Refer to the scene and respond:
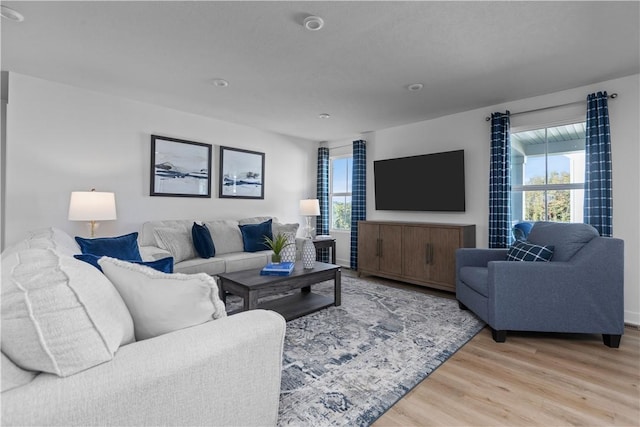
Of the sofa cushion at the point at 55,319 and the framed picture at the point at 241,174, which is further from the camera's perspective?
the framed picture at the point at 241,174

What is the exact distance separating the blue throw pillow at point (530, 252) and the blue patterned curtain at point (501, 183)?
78 cm

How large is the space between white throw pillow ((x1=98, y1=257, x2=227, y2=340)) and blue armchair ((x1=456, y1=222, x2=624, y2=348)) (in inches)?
90.7

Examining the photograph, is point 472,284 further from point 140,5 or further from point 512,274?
point 140,5

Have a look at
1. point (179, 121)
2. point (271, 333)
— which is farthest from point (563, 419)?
point (179, 121)

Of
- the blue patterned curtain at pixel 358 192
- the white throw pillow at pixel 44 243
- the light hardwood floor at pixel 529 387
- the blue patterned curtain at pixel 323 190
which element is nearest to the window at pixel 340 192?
the blue patterned curtain at pixel 323 190

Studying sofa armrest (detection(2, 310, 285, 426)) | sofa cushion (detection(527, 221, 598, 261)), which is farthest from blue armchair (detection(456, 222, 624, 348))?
sofa armrest (detection(2, 310, 285, 426))

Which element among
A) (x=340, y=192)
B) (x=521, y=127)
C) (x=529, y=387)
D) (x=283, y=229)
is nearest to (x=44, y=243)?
(x=529, y=387)

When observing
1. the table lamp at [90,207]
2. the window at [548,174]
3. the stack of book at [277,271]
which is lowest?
the stack of book at [277,271]

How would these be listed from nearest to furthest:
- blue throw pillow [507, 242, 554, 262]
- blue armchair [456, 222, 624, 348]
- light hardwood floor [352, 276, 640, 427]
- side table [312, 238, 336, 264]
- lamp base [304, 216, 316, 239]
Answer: light hardwood floor [352, 276, 640, 427], blue armchair [456, 222, 624, 348], blue throw pillow [507, 242, 554, 262], side table [312, 238, 336, 264], lamp base [304, 216, 316, 239]

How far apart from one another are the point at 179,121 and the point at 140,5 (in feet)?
7.37

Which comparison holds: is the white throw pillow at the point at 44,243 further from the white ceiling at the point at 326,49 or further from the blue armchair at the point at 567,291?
the blue armchair at the point at 567,291

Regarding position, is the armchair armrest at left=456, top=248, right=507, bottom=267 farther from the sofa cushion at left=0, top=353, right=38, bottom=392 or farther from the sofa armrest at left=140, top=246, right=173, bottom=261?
the sofa cushion at left=0, top=353, right=38, bottom=392

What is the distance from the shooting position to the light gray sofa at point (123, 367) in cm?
73

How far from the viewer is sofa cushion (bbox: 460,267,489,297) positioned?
2627 mm
